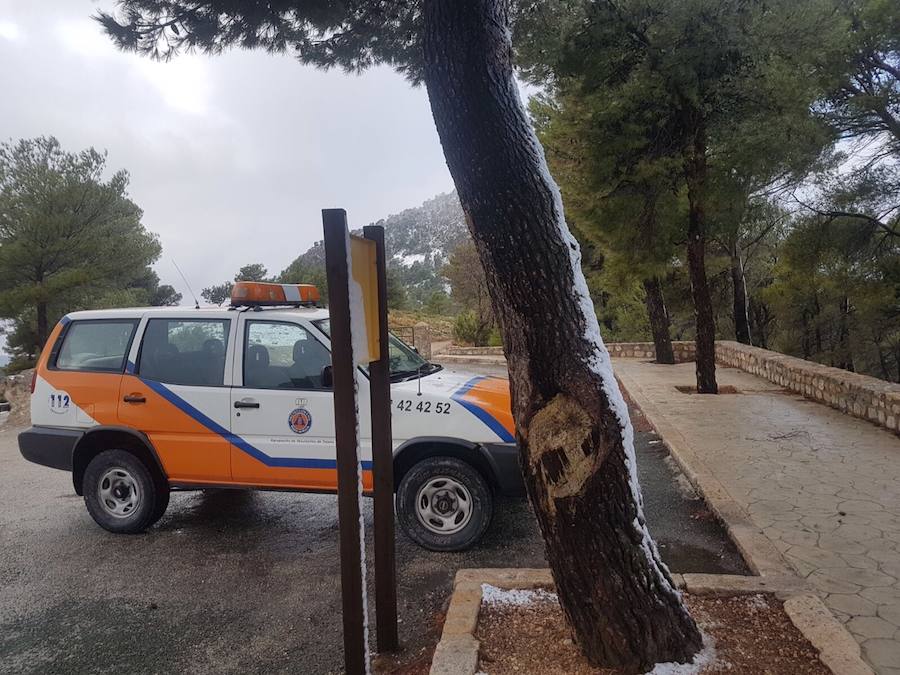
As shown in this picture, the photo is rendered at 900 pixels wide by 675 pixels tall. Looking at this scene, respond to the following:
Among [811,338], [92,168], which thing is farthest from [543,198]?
[811,338]

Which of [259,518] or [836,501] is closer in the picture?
[836,501]

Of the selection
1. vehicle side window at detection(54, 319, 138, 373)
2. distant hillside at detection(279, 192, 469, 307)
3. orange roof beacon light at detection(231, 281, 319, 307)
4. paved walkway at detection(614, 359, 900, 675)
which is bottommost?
paved walkway at detection(614, 359, 900, 675)

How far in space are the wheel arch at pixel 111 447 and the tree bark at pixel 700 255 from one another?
9.28 meters

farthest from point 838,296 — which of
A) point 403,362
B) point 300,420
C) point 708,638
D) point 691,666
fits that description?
point 691,666

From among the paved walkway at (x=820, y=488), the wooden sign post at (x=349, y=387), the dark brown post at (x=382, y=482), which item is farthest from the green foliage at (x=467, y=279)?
the wooden sign post at (x=349, y=387)

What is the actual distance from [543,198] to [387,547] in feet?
6.25

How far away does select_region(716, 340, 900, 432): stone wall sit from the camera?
25.6 feet

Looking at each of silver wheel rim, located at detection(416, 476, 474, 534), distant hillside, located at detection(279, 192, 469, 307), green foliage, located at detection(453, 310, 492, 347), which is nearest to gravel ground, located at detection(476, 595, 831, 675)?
silver wheel rim, located at detection(416, 476, 474, 534)

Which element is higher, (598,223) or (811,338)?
(598,223)

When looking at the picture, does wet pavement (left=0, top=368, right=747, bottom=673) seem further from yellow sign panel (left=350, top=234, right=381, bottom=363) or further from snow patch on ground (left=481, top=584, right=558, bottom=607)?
yellow sign panel (left=350, top=234, right=381, bottom=363)

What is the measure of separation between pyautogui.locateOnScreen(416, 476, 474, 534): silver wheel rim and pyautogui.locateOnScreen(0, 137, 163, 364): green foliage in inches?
688

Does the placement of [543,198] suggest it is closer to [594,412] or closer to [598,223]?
[594,412]

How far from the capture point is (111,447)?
16.5ft

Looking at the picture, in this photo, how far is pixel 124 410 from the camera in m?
4.89
